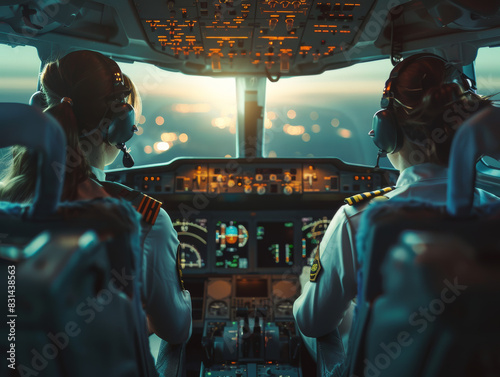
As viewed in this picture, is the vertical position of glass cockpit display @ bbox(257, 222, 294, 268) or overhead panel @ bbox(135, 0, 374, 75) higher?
overhead panel @ bbox(135, 0, 374, 75)

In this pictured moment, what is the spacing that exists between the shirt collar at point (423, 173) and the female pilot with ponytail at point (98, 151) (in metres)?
0.68

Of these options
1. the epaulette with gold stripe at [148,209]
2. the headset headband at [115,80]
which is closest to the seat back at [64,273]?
the epaulette with gold stripe at [148,209]

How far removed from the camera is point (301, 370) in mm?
2240

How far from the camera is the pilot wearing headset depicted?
1.08 metres

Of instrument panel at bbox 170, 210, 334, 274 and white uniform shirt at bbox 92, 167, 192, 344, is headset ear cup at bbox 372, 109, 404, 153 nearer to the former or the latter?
white uniform shirt at bbox 92, 167, 192, 344

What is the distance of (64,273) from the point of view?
90cm

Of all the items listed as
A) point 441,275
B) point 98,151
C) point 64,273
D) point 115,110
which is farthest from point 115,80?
point 441,275

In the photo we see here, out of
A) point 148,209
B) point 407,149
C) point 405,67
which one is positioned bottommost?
point 148,209

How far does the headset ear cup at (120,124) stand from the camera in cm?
116

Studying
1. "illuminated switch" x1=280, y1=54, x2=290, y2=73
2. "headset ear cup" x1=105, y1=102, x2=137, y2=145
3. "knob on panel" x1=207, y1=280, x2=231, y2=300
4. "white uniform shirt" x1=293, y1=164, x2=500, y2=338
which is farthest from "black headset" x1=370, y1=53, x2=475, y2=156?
"knob on panel" x1=207, y1=280, x2=231, y2=300

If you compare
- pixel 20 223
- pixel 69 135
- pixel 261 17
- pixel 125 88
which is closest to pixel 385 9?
pixel 261 17

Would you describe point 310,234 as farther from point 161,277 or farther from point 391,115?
point 161,277

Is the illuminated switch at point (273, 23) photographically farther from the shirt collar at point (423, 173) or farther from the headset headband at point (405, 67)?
the shirt collar at point (423, 173)

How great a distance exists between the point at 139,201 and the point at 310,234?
1.94 m
